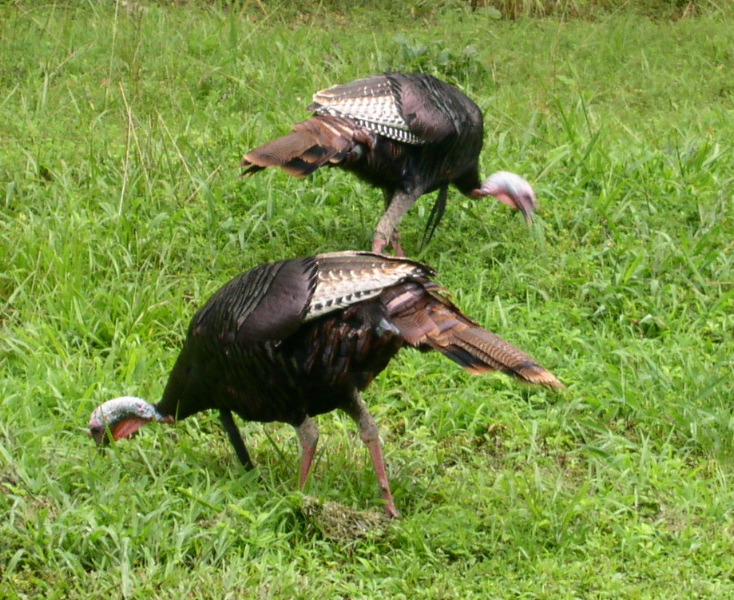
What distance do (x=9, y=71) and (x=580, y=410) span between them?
475 centimetres

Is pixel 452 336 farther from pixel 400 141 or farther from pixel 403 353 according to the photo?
pixel 400 141

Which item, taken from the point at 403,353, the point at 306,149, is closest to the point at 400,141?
the point at 306,149

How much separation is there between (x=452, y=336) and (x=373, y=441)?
0.51 meters

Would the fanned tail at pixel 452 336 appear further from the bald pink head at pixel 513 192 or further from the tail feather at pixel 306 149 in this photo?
the bald pink head at pixel 513 192

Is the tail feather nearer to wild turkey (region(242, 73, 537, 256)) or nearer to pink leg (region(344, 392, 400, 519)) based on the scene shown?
wild turkey (region(242, 73, 537, 256))

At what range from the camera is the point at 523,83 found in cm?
839

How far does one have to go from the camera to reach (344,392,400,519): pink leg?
416 centimetres

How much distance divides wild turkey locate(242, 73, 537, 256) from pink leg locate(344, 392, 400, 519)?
170 cm

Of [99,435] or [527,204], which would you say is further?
[527,204]

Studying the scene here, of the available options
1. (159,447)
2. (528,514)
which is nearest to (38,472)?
(159,447)

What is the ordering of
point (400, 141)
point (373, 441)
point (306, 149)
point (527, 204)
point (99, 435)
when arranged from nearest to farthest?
point (373, 441), point (99, 435), point (306, 149), point (400, 141), point (527, 204)

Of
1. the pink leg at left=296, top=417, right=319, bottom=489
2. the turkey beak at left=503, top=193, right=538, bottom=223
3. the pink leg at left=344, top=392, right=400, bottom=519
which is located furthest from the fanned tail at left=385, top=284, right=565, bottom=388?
the turkey beak at left=503, top=193, right=538, bottom=223

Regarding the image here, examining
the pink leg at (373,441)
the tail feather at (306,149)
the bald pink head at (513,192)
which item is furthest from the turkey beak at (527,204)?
the pink leg at (373,441)

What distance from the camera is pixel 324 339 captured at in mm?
4059
